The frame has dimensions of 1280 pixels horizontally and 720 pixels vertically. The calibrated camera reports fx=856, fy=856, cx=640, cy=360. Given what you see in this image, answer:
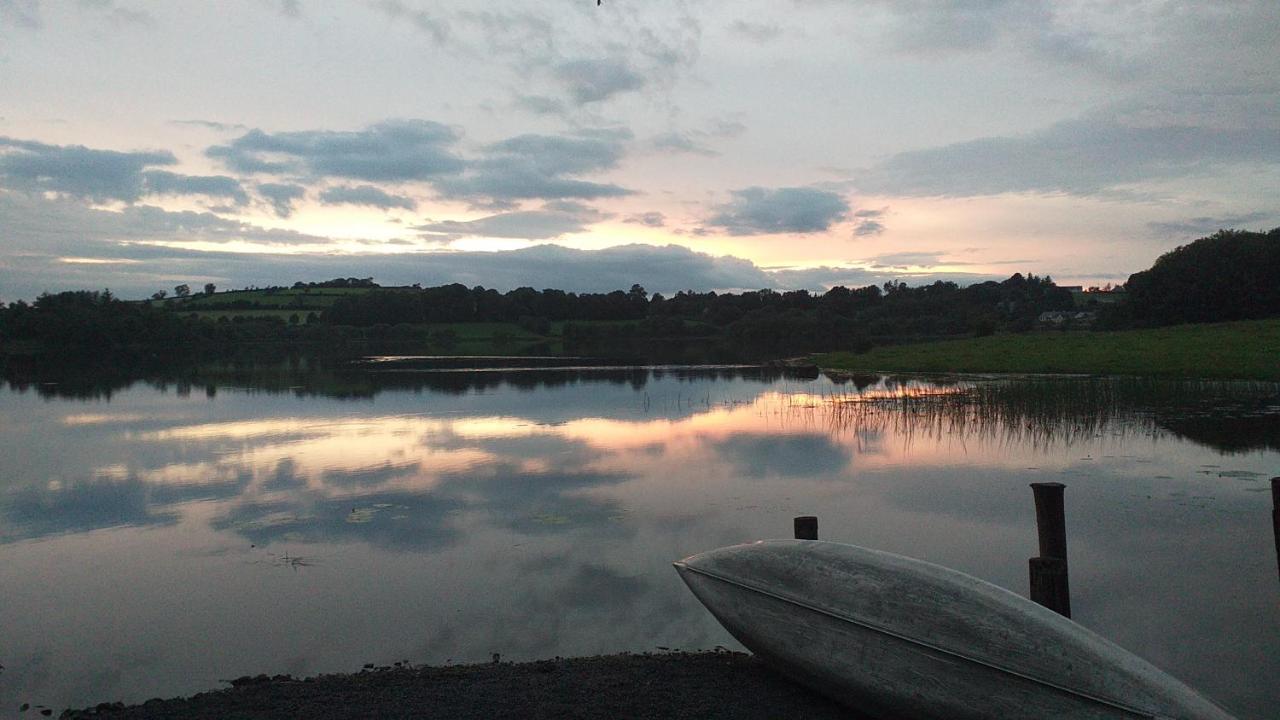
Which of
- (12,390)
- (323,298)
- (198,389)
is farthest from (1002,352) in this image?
(323,298)

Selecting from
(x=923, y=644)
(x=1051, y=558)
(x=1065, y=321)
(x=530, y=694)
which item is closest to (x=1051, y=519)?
(x=1051, y=558)

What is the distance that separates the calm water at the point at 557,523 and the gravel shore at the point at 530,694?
1.86 feet

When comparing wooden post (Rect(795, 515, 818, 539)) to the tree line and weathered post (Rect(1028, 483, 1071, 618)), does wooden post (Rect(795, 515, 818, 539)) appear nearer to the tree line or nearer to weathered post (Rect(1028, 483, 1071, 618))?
weathered post (Rect(1028, 483, 1071, 618))

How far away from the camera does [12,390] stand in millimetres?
41812

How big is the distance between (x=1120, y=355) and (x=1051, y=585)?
35.6 metres

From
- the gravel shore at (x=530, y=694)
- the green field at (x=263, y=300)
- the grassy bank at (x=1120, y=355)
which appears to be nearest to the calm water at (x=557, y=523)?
the gravel shore at (x=530, y=694)

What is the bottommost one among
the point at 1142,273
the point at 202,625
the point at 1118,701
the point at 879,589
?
the point at 202,625

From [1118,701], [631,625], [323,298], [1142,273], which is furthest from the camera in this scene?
[323,298]

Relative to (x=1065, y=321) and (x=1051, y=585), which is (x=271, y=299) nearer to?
(x=1065, y=321)

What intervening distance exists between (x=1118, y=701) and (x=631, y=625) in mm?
4357

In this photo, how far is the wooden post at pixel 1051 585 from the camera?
6.48 meters

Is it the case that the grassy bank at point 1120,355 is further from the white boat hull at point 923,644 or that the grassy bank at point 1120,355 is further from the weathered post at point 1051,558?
the white boat hull at point 923,644

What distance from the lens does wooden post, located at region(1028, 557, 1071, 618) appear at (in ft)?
21.2

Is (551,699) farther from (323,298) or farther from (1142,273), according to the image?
(323,298)
